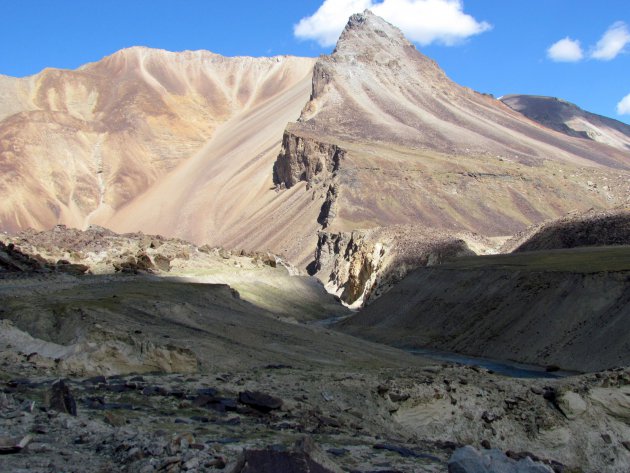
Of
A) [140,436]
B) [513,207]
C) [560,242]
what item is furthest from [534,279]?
[513,207]

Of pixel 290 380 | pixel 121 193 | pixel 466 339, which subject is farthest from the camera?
pixel 121 193

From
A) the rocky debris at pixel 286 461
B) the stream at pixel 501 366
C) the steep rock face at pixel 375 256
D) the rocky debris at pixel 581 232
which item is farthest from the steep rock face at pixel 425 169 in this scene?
the rocky debris at pixel 286 461

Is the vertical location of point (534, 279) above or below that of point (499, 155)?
below

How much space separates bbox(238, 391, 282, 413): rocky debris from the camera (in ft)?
54.1

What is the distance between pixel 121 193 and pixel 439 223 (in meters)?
87.7

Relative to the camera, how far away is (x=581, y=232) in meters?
67.2

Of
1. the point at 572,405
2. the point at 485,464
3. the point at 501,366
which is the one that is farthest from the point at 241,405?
the point at 501,366

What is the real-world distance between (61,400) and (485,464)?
7.13 meters

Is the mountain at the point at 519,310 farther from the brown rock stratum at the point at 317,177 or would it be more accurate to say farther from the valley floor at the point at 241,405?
the brown rock stratum at the point at 317,177

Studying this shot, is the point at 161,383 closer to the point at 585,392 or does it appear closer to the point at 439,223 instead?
the point at 585,392

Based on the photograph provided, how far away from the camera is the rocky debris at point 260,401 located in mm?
16484

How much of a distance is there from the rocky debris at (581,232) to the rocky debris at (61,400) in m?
55.0

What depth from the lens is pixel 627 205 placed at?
69.8m

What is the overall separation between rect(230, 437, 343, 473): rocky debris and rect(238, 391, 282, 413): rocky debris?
273 inches
